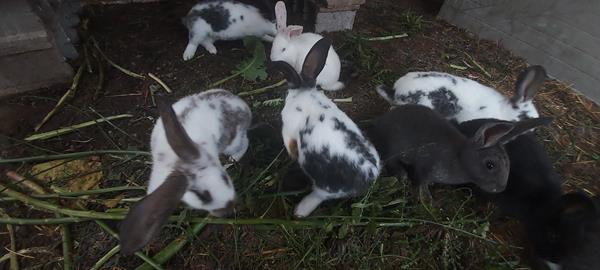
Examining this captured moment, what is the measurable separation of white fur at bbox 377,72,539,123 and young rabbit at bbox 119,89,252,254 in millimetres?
1484

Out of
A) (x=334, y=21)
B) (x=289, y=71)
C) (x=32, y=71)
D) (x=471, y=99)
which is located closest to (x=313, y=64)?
(x=289, y=71)

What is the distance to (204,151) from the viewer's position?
2.33 metres

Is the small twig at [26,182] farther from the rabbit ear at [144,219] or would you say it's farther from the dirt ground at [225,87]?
the rabbit ear at [144,219]

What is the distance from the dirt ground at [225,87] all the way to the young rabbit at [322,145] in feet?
1.13

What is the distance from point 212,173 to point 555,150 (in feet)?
10.7

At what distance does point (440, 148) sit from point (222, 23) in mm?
2568

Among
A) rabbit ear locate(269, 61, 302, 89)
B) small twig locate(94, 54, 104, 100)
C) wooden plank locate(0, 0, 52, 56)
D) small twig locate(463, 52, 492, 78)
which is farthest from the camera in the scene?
small twig locate(463, 52, 492, 78)

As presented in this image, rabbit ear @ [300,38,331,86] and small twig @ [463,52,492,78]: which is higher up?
rabbit ear @ [300,38,331,86]

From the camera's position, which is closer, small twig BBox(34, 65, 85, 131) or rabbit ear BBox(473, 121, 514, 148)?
rabbit ear BBox(473, 121, 514, 148)

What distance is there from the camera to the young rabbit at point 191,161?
5.83 ft

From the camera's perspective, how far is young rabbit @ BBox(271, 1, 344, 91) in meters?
3.50

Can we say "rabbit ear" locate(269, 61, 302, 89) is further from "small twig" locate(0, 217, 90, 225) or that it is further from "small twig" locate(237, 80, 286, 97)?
"small twig" locate(0, 217, 90, 225)

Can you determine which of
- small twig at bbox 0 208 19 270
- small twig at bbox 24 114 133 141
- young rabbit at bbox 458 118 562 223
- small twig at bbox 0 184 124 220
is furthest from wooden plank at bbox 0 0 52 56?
young rabbit at bbox 458 118 562 223

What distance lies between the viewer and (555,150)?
11.7 feet
